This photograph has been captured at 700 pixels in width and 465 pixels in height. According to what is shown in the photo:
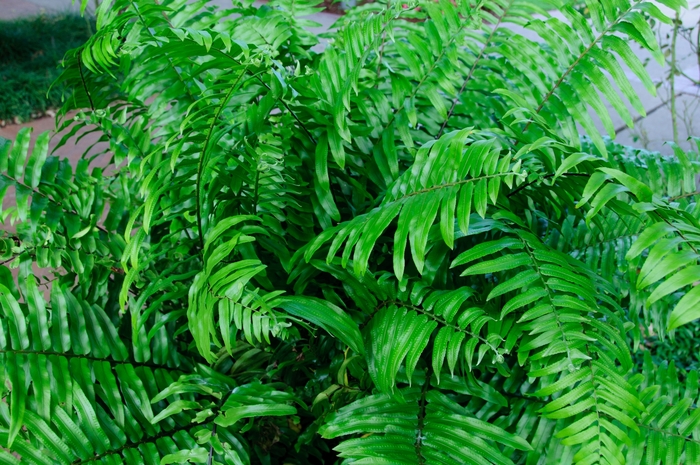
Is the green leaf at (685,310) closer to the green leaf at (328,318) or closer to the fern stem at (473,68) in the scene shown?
the green leaf at (328,318)

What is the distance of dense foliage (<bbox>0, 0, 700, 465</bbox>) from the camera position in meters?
0.82

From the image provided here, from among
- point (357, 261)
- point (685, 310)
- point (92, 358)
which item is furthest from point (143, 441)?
point (685, 310)

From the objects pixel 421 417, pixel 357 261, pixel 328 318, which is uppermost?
pixel 357 261

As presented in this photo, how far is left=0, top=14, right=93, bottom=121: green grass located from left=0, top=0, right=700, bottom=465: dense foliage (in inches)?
97.9

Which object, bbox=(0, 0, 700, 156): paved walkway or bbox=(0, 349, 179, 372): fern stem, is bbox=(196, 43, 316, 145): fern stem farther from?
bbox=(0, 0, 700, 156): paved walkway

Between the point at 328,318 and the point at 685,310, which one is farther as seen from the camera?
the point at 328,318

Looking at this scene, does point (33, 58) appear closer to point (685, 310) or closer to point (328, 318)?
point (328, 318)

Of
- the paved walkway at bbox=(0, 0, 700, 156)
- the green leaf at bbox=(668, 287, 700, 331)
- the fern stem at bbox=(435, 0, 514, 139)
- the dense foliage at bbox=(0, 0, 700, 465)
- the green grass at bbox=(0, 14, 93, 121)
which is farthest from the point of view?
the green grass at bbox=(0, 14, 93, 121)

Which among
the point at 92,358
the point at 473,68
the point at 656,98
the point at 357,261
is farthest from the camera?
the point at 656,98

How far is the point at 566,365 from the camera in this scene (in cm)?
76

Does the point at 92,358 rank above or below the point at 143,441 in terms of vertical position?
above

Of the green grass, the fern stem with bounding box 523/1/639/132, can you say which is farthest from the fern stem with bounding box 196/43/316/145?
the green grass

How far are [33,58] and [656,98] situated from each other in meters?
4.14

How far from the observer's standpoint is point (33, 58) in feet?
12.8
